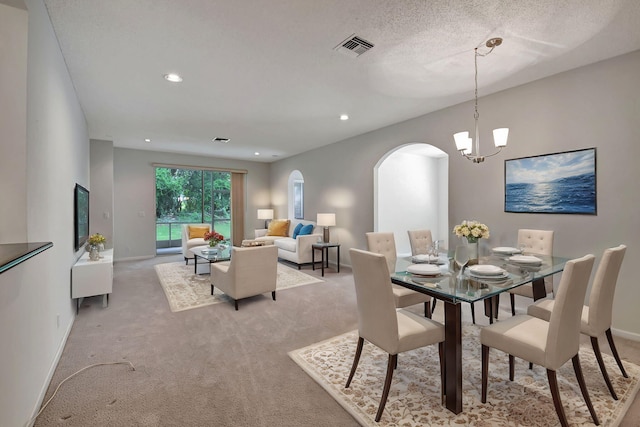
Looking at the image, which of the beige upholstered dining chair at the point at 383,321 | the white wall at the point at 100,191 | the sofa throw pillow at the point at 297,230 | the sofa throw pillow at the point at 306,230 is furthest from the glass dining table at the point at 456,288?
the white wall at the point at 100,191

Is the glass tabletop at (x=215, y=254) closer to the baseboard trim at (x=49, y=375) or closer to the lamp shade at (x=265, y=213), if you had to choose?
the baseboard trim at (x=49, y=375)

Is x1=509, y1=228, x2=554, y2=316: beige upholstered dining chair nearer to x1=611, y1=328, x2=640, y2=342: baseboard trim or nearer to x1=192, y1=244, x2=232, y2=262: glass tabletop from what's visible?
x1=611, y1=328, x2=640, y2=342: baseboard trim

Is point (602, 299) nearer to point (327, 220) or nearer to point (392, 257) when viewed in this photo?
point (392, 257)

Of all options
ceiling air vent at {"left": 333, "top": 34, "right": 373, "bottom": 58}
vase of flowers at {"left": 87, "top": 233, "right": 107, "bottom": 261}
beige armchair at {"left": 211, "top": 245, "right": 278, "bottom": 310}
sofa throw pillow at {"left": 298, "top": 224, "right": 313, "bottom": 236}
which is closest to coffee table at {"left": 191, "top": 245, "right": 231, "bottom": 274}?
beige armchair at {"left": 211, "top": 245, "right": 278, "bottom": 310}

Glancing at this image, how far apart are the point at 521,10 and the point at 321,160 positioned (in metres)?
4.94

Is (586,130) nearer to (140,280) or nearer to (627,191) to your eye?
(627,191)

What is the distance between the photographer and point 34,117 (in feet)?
6.33

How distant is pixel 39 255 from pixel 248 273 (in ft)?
6.71

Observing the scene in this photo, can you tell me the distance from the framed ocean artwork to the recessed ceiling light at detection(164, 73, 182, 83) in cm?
394

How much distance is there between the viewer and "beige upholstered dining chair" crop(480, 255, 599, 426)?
1.64 m

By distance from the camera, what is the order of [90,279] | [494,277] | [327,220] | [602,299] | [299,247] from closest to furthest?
[602,299] → [494,277] → [90,279] → [299,247] → [327,220]

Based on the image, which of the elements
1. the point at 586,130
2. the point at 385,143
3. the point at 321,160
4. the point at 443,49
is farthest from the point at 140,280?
the point at 586,130

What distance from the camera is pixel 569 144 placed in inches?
124

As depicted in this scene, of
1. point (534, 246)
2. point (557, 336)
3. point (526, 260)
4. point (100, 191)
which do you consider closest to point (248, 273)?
point (526, 260)
